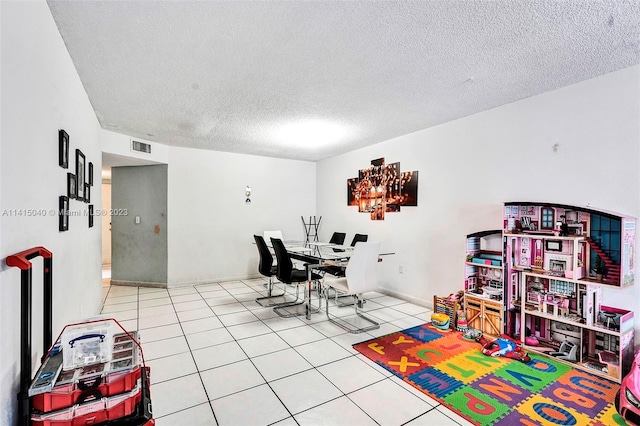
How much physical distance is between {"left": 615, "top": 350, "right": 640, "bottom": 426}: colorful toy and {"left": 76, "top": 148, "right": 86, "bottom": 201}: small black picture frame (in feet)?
14.3

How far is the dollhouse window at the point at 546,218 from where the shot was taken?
3051 millimetres

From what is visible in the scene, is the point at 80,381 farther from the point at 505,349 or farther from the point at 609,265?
the point at 609,265

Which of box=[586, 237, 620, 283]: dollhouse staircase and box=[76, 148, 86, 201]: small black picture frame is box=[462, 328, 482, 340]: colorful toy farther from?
box=[76, 148, 86, 201]: small black picture frame

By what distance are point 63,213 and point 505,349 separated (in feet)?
12.7

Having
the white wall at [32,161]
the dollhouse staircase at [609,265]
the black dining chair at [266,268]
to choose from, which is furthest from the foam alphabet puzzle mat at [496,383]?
the white wall at [32,161]

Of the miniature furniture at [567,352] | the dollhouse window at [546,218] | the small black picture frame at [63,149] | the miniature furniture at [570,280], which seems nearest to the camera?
the small black picture frame at [63,149]

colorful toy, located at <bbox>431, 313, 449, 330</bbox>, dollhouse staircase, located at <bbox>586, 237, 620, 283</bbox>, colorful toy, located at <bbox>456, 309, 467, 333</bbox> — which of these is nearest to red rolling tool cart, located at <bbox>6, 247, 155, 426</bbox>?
colorful toy, located at <bbox>431, 313, 449, 330</bbox>

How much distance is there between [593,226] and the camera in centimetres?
275

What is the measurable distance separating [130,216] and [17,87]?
494cm

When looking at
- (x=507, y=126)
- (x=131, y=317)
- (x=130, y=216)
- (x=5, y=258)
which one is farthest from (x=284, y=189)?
(x=5, y=258)

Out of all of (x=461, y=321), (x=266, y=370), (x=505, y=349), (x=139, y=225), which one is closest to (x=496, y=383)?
(x=505, y=349)

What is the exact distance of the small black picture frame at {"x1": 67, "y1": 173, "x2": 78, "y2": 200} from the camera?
88.4 inches

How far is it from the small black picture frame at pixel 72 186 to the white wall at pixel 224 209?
10.3 ft

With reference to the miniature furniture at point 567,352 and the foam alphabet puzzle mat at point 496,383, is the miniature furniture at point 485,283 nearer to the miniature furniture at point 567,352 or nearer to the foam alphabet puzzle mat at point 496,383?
the foam alphabet puzzle mat at point 496,383
